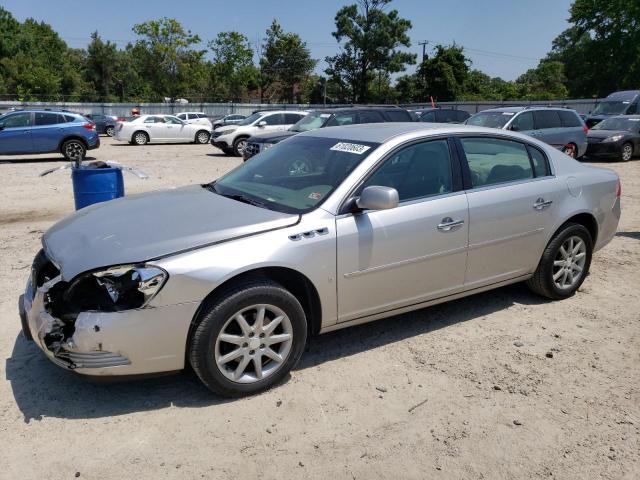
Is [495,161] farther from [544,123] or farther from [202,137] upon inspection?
[202,137]

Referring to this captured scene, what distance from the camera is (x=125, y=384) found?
3543mm

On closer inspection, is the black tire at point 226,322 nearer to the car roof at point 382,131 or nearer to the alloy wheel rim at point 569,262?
the car roof at point 382,131

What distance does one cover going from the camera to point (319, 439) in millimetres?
3008

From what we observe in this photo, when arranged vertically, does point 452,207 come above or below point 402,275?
above

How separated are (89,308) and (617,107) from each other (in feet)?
76.0

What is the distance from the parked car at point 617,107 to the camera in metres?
21.0

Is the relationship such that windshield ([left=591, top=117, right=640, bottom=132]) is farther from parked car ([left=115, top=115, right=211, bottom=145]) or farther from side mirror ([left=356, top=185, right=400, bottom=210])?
side mirror ([left=356, top=185, right=400, bottom=210])

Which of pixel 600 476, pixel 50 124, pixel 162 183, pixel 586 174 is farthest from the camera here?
pixel 50 124

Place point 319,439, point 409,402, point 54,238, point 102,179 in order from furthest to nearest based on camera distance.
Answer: point 102,179 → point 54,238 → point 409,402 → point 319,439

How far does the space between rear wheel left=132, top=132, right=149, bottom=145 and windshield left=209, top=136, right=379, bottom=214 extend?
71.5 feet

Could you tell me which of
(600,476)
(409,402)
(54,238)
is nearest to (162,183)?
(54,238)

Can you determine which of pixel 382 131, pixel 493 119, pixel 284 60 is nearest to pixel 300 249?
pixel 382 131

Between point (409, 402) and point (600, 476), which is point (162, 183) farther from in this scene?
point (600, 476)

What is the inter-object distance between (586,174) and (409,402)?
2977mm
